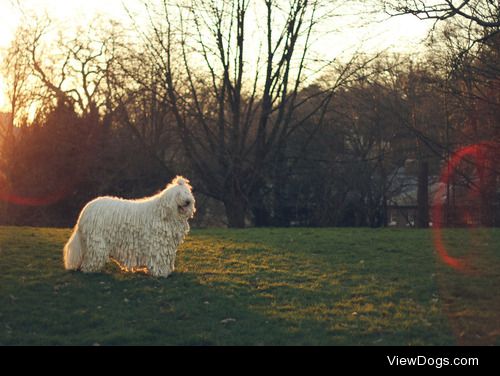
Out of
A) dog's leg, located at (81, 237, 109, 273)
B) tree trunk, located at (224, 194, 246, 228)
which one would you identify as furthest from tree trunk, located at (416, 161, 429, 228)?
dog's leg, located at (81, 237, 109, 273)

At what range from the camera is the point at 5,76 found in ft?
140

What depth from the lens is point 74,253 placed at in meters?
12.4

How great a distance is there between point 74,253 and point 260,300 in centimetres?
401

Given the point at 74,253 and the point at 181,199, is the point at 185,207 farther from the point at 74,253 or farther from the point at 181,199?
the point at 74,253

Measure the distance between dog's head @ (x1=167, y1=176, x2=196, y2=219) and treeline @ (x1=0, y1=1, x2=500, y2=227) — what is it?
1174 cm

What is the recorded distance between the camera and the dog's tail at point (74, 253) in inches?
486

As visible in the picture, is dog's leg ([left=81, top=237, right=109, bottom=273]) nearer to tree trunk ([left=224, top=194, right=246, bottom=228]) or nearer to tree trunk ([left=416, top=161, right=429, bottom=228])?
tree trunk ([left=416, top=161, right=429, bottom=228])

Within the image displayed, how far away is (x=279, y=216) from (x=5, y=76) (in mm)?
20210

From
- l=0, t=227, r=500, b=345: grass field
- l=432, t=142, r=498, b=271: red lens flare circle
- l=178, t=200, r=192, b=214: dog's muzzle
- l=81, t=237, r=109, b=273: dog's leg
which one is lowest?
l=0, t=227, r=500, b=345: grass field

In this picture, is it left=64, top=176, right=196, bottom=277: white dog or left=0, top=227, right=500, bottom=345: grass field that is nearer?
left=0, top=227, right=500, bottom=345: grass field

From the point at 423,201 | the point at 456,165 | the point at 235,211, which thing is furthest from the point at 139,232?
the point at 456,165

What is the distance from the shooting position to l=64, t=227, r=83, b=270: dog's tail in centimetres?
1235

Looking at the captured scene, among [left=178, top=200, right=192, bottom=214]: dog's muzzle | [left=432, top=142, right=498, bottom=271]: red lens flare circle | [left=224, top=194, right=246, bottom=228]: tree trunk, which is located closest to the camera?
[left=178, top=200, right=192, bottom=214]: dog's muzzle
